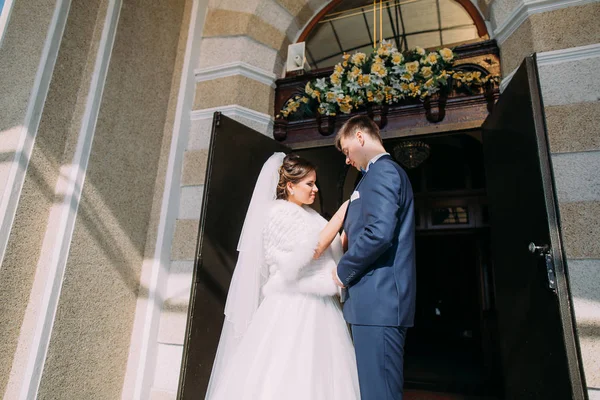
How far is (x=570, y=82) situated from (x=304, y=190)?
6.81 ft

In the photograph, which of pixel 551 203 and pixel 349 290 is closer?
pixel 551 203

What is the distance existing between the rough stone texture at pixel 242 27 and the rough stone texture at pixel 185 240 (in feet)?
6.68

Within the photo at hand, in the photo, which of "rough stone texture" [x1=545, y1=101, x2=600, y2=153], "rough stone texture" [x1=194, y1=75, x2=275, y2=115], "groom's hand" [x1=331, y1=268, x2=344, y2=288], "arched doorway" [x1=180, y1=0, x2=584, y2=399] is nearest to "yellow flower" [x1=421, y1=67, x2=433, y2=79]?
"arched doorway" [x1=180, y1=0, x2=584, y2=399]

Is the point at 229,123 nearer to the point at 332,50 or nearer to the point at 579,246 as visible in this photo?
the point at 332,50

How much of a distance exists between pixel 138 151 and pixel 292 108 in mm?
1513

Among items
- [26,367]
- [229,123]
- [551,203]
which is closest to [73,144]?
[229,123]

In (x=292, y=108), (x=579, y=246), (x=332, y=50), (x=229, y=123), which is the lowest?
(x=579, y=246)

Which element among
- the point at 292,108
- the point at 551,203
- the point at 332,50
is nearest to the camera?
the point at 551,203

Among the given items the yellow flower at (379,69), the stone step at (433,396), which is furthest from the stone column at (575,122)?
the stone step at (433,396)

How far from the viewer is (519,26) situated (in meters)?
2.93

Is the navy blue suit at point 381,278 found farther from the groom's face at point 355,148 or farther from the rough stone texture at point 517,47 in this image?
the rough stone texture at point 517,47

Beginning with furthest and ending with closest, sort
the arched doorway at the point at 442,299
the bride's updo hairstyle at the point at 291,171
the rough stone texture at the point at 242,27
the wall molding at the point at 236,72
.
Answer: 1. the rough stone texture at the point at 242,27
2. the wall molding at the point at 236,72
3. the arched doorway at the point at 442,299
4. the bride's updo hairstyle at the point at 291,171

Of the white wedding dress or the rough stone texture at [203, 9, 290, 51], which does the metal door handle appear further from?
the rough stone texture at [203, 9, 290, 51]

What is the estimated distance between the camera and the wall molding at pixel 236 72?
368 cm
